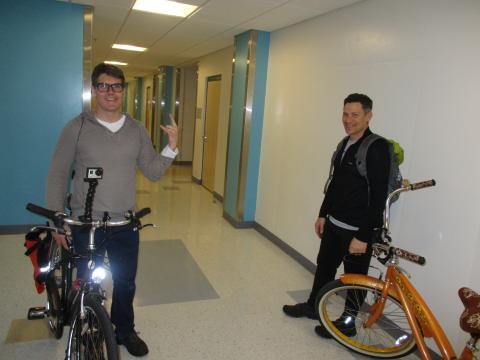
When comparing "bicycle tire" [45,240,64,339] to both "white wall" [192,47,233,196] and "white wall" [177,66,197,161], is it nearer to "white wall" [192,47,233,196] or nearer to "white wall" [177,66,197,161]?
"white wall" [192,47,233,196]

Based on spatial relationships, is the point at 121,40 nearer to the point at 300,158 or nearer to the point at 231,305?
the point at 300,158

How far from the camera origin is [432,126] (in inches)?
102

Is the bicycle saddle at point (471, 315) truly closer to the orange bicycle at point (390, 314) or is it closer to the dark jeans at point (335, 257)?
the orange bicycle at point (390, 314)

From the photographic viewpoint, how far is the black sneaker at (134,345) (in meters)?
2.32

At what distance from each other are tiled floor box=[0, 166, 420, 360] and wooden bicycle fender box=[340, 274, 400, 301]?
0.55 metres

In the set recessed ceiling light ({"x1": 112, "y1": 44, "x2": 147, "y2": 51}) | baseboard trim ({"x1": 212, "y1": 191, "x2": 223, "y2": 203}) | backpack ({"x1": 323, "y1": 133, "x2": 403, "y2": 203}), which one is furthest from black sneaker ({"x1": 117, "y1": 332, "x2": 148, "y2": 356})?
recessed ceiling light ({"x1": 112, "y1": 44, "x2": 147, "y2": 51})

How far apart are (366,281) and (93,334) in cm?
154

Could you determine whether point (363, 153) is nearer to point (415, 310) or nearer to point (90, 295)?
point (415, 310)

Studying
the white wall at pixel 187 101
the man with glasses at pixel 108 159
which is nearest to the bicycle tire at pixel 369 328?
the man with glasses at pixel 108 159

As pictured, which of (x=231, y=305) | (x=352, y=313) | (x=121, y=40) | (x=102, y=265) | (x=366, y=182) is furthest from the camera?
(x=121, y=40)

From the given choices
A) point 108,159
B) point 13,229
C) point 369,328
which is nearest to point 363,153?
point 369,328

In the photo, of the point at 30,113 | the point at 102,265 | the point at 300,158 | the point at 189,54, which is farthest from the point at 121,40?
the point at 102,265

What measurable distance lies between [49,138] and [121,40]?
2.99 meters

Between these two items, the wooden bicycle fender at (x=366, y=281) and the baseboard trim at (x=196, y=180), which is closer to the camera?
the wooden bicycle fender at (x=366, y=281)
